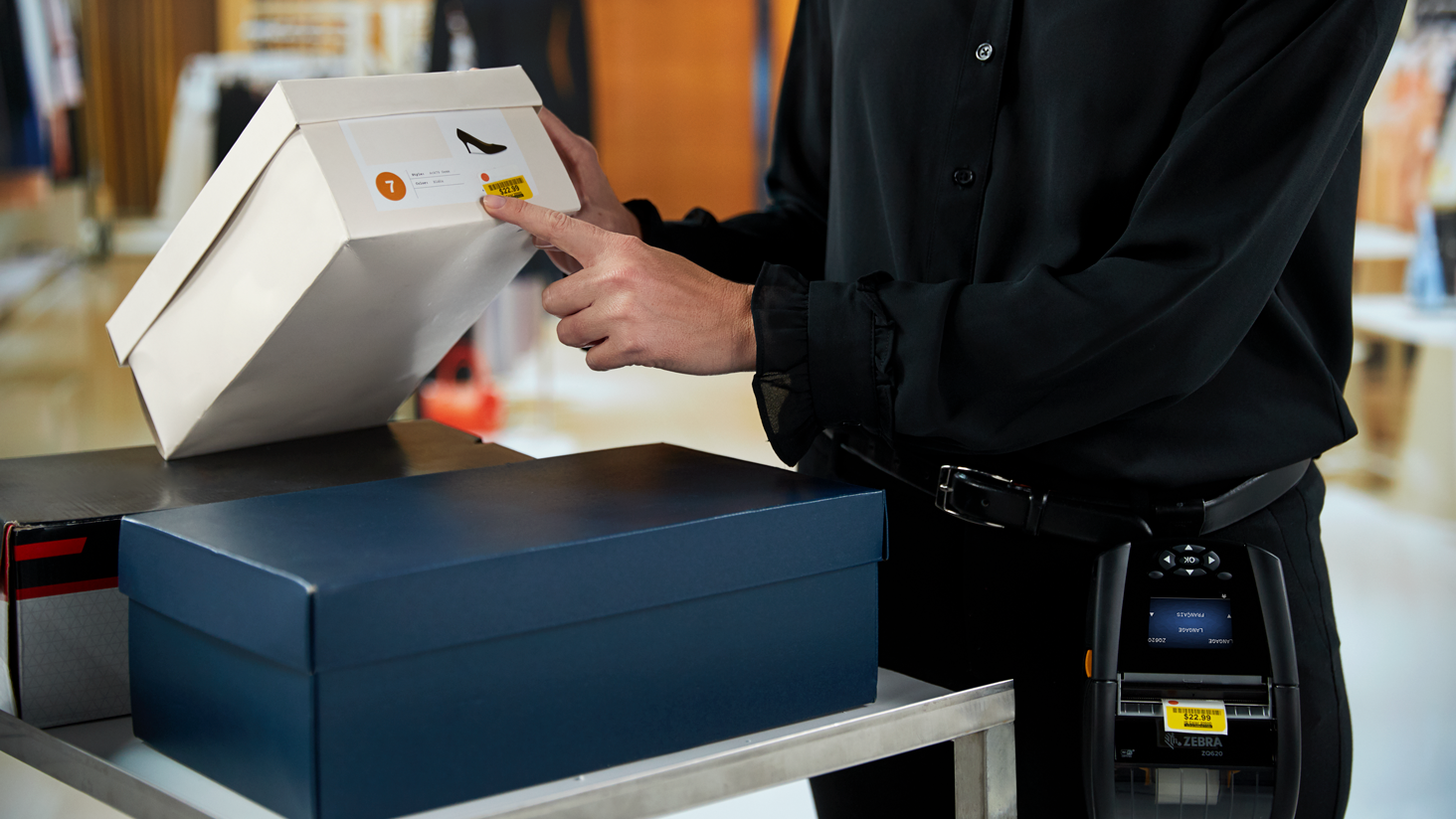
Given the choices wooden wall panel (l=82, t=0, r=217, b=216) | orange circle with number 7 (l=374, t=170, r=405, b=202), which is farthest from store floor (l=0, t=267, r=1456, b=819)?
orange circle with number 7 (l=374, t=170, r=405, b=202)

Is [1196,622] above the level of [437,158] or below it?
below

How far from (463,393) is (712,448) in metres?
0.79

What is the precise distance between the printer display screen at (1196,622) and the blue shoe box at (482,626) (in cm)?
20

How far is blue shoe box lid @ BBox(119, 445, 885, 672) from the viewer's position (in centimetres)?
50

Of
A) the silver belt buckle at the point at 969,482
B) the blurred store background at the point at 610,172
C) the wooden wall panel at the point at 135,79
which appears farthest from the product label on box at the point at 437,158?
the wooden wall panel at the point at 135,79

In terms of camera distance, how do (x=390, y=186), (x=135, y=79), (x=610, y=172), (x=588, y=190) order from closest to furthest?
(x=390, y=186) < (x=588, y=190) < (x=135, y=79) < (x=610, y=172)

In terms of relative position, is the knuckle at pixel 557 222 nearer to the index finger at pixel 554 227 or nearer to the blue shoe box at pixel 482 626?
the index finger at pixel 554 227

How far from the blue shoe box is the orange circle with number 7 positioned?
6.1 inches

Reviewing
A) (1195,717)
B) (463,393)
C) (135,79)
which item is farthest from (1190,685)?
(463,393)

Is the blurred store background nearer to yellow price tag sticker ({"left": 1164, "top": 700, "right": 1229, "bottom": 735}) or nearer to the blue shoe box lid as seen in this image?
yellow price tag sticker ({"left": 1164, "top": 700, "right": 1229, "bottom": 735})

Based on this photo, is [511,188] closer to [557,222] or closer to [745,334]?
[557,222]

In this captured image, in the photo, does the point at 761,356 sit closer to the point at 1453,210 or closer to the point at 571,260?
the point at 571,260

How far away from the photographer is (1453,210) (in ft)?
11.8

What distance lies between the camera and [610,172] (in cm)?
380
